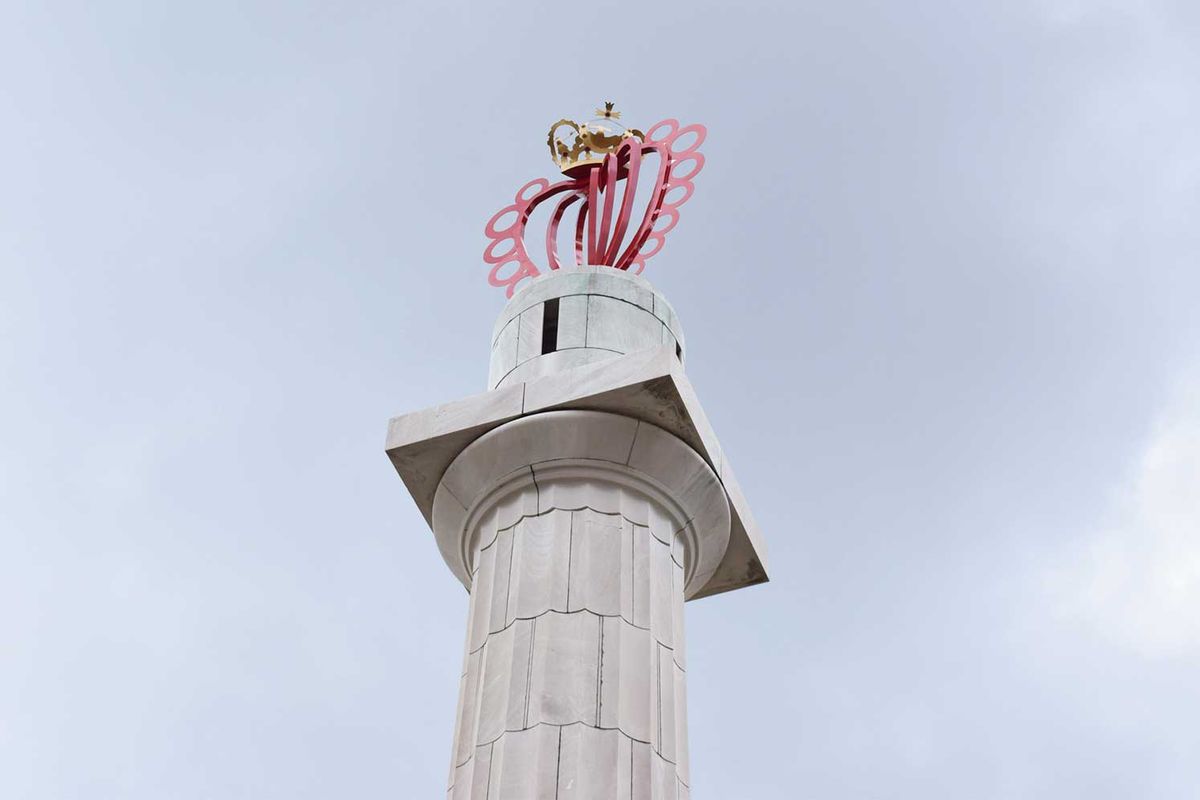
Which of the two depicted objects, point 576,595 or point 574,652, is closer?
point 574,652

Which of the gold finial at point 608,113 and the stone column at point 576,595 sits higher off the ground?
the gold finial at point 608,113

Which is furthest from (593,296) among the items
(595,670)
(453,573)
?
(595,670)

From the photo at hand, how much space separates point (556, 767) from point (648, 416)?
3.41m

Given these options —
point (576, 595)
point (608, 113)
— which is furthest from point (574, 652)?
point (608, 113)

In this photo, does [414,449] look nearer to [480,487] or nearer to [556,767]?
[480,487]

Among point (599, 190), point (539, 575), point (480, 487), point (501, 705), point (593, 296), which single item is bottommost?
point (501, 705)

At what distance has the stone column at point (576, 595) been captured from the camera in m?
9.97

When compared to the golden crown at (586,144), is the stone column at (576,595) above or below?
below

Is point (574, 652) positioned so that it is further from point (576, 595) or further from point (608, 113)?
point (608, 113)

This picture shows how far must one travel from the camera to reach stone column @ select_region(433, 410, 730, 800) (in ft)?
32.7

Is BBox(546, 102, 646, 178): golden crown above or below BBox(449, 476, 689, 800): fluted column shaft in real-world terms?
above

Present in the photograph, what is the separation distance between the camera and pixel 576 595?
10.8m

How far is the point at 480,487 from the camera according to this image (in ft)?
39.7

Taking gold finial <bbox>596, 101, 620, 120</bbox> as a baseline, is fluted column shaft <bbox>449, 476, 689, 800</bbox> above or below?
below
